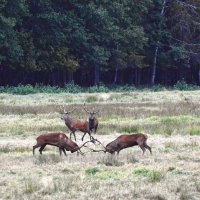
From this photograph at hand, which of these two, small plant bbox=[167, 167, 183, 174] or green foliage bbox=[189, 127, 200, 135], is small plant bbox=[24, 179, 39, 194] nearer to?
small plant bbox=[167, 167, 183, 174]

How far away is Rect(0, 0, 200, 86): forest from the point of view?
192ft

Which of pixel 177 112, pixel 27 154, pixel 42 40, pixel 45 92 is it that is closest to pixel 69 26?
pixel 42 40

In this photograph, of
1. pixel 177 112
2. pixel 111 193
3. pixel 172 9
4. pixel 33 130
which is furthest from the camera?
pixel 172 9

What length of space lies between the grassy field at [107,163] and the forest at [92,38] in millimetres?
26800

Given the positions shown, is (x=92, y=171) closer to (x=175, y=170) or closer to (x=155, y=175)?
(x=155, y=175)

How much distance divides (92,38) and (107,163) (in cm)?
4573

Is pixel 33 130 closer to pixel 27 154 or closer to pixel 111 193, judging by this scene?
pixel 27 154

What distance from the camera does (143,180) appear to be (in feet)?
51.2

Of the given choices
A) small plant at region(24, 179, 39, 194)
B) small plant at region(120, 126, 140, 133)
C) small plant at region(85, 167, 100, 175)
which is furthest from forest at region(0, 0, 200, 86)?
small plant at region(24, 179, 39, 194)

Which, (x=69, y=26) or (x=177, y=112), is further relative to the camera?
(x=69, y=26)

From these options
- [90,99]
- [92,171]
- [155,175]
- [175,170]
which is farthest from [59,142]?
[90,99]

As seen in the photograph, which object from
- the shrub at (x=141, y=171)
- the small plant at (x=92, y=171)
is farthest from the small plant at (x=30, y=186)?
the shrub at (x=141, y=171)

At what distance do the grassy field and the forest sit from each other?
26.8m

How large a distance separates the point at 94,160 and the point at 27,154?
7.23ft
